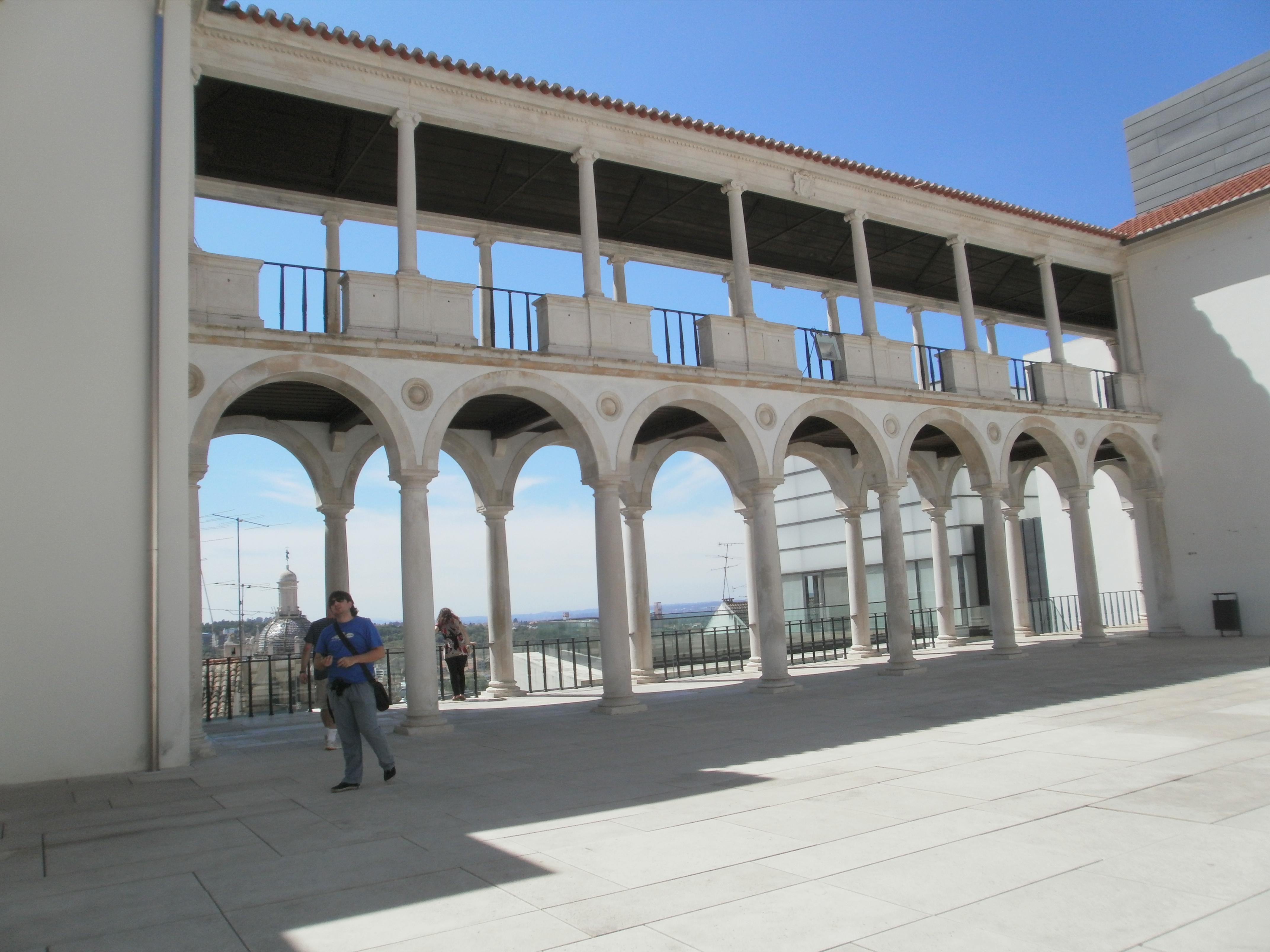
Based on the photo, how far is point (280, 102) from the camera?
12320 mm

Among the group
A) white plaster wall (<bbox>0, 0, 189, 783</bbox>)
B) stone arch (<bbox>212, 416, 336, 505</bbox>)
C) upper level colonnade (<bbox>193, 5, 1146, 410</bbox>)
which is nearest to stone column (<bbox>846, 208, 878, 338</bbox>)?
upper level colonnade (<bbox>193, 5, 1146, 410</bbox>)

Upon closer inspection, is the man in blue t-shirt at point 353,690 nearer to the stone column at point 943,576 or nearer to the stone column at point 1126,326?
the stone column at point 943,576

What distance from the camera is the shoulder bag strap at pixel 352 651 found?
762 cm

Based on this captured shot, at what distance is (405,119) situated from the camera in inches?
491

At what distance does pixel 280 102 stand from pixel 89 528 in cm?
650

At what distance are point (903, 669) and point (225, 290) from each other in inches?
468

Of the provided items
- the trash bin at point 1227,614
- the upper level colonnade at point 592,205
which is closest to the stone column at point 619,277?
the upper level colonnade at point 592,205

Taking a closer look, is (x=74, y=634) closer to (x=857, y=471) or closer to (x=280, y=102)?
(x=280, y=102)

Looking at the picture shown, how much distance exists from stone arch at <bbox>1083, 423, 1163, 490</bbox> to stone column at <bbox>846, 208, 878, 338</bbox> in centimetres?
712

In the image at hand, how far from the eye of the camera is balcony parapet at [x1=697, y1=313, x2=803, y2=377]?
47.6 ft

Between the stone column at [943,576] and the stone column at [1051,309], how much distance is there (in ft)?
14.4

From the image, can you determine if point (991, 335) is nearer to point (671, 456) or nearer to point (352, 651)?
point (671, 456)

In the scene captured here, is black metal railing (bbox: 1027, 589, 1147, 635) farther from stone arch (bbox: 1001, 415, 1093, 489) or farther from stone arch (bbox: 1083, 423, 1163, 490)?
stone arch (bbox: 1001, 415, 1093, 489)

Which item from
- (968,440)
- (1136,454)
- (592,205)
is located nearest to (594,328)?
(592,205)
